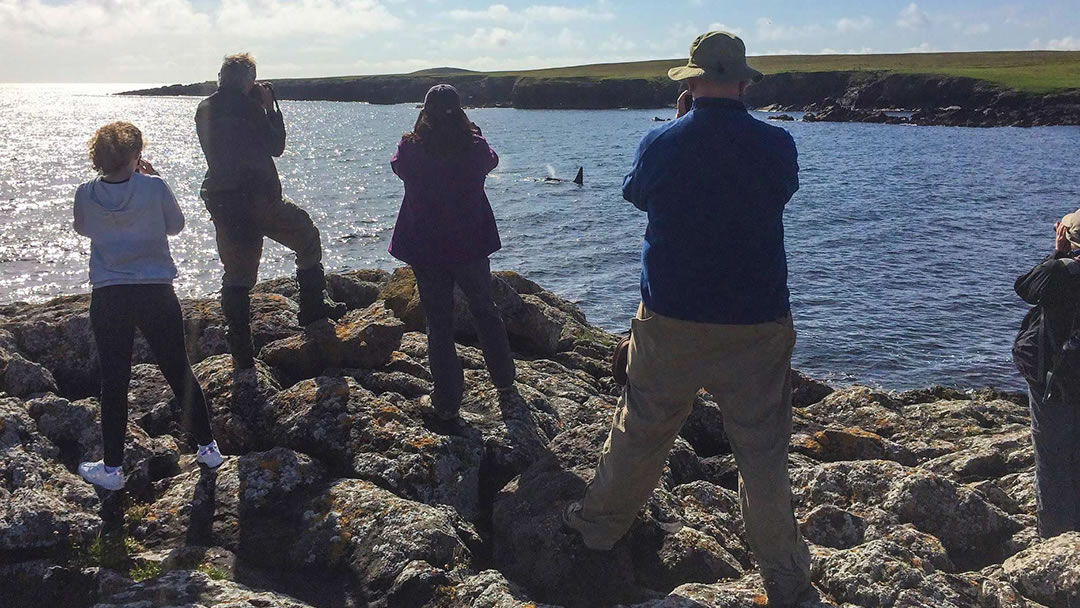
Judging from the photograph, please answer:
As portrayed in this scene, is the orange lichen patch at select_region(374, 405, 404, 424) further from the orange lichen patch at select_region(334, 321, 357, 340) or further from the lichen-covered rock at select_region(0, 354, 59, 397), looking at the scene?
the lichen-covered rock at select_region(0, 354, 59, 397)

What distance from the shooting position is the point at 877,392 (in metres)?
11.7

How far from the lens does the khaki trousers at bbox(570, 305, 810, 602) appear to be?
4.46 meters

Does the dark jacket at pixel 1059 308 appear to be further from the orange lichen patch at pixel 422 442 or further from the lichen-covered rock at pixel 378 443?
the orange lichen patch at pixel 422 442

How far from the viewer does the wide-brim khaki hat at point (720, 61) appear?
172 inches

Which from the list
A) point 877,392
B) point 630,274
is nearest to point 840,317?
point 630,274

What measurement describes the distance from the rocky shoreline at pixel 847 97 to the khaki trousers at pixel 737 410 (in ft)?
196

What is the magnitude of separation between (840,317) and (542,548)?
1869cm

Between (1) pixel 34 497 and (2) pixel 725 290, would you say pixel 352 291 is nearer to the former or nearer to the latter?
(1) pixel 34 497

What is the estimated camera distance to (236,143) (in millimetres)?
7598

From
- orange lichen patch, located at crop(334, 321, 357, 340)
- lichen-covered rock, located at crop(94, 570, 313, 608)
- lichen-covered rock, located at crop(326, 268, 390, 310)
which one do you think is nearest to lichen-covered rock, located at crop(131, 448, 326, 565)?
lichen-covered rock, located at crop(94, 570, 313, 608)

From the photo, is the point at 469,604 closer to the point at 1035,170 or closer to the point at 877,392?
the point at 877,392

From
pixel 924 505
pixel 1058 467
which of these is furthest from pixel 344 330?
pixel 1058 467

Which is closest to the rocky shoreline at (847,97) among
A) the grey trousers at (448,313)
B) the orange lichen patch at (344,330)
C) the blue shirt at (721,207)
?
the orange lichen patch at (344,330)

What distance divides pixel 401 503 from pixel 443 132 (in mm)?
3041
